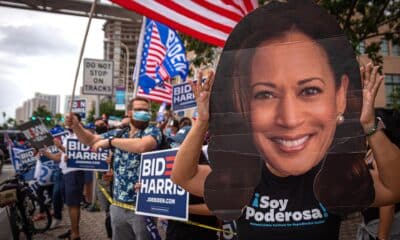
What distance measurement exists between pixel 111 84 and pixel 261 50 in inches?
354

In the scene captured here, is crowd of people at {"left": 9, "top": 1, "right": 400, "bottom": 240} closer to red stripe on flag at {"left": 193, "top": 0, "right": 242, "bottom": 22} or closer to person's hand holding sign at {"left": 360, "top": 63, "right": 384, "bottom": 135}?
person's hand holding sign at {"left": 360, "top": 63, "right": 384, "bottom": 135}

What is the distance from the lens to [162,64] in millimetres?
8016

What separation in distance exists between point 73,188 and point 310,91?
518cm

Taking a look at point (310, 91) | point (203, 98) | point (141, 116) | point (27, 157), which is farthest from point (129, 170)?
point (27, 157)

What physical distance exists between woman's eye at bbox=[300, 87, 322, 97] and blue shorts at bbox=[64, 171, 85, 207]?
201 inches

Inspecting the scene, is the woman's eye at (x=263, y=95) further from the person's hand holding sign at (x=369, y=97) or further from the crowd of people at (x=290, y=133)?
the person's hand holding sign at (x=369, y=97)

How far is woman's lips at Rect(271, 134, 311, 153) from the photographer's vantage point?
1.73 meters

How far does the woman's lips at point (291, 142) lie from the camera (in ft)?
5.68

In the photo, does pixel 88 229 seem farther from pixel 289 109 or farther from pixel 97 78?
pixel 289 109

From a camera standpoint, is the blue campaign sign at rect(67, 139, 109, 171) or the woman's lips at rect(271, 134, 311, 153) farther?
the blue campaign sign at rect(67, 139, 109, 171)

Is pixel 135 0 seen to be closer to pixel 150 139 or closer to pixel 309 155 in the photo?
pixel 150 139

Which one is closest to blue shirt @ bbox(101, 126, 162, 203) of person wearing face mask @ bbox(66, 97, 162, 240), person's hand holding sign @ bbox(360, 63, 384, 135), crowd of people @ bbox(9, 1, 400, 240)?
person wearing face mask @ bbox(66, 97, 162, 240)

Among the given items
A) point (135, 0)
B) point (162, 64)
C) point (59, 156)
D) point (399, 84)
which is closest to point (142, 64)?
point (162, 64)

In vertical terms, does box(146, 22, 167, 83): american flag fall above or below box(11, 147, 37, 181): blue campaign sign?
above
